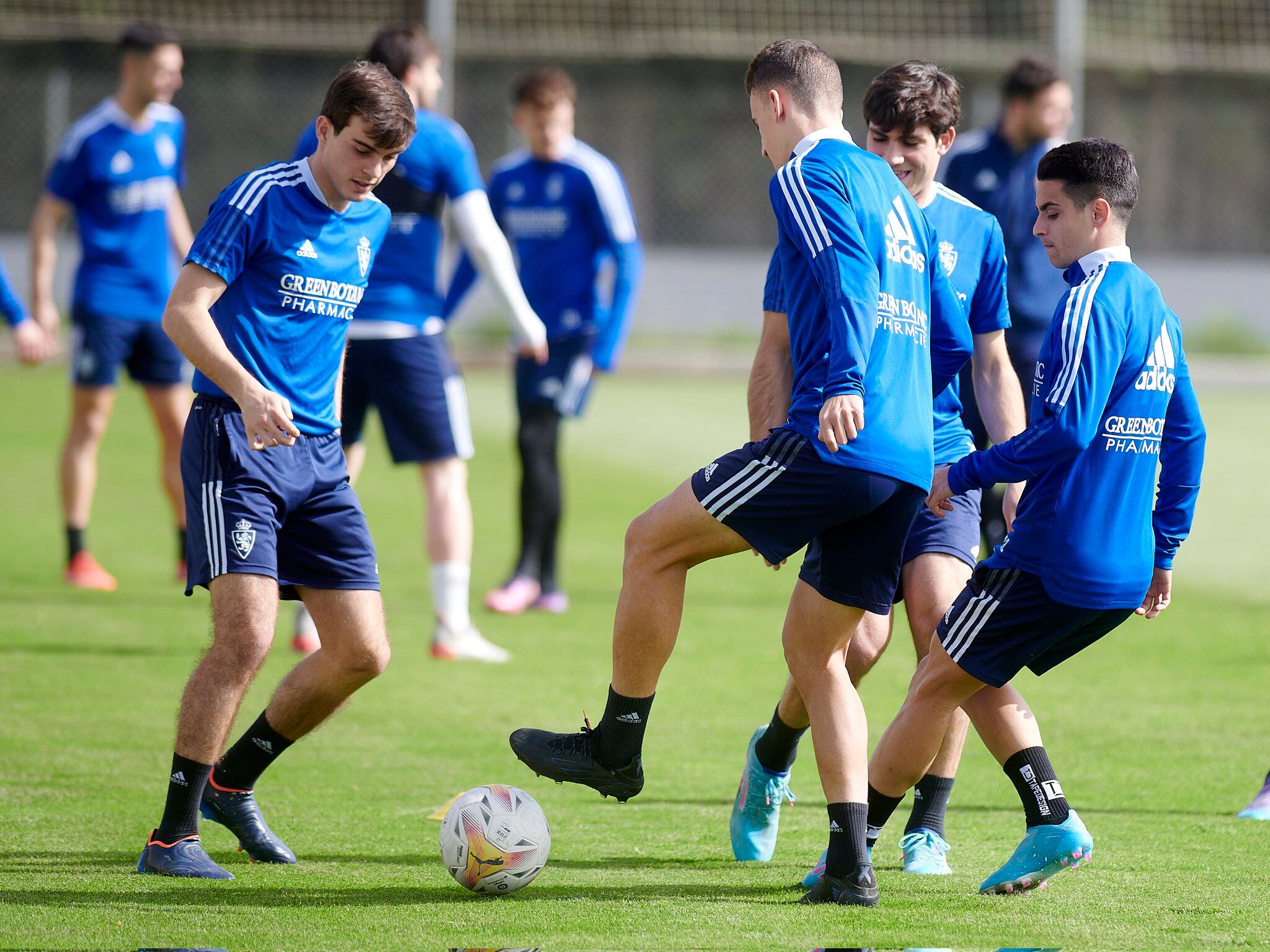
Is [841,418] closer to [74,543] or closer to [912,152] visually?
[912,152]

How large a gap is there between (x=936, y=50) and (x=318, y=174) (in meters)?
17.9

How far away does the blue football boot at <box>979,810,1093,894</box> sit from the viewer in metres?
3.80

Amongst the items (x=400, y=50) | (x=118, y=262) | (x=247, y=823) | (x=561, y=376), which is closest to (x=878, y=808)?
(x=247, y=823)

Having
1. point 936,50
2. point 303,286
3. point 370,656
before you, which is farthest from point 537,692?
point 936,50

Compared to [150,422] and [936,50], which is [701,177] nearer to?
[936,50]

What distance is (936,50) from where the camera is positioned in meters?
20.9

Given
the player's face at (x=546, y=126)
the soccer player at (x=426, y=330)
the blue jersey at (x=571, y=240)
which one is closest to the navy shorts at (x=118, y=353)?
the blue jersey at (x=571, y=240)

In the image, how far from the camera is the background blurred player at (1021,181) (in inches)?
266

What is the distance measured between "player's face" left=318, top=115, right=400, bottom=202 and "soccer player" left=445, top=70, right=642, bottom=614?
3.91 m

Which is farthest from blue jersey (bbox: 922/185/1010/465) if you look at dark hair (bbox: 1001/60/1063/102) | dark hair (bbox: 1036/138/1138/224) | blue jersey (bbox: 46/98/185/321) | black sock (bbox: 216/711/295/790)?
blue jersey (bbox: 46/98/185/321)

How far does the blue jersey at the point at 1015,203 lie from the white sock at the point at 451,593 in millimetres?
2647

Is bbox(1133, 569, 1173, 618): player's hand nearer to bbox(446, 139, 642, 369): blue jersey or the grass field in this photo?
the grass field

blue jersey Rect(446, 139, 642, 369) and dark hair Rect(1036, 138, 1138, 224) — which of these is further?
blue jersey Rect(446, 139, 642, 369)

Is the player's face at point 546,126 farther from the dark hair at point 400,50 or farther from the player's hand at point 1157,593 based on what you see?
the player's hand at point 1157,593
